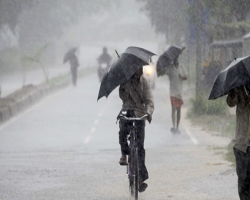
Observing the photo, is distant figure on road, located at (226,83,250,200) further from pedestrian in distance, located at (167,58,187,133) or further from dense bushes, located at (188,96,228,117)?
dense bushes, located at (188,96,228,117)

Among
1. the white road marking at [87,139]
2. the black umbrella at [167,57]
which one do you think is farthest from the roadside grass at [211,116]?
the white road marking at [87,139]

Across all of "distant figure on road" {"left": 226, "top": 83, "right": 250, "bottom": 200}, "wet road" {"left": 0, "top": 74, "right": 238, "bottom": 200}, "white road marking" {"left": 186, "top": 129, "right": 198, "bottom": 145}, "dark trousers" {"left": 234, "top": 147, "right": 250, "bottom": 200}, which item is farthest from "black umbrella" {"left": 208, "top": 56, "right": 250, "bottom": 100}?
"white road marking" {"left": 186, "top": 129, "right": 198, "bottom": 145}

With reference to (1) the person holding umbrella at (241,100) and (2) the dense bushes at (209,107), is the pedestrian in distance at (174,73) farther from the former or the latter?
(1) the person holding umbrella at (241,100)

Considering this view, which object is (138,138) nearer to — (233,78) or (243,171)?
(243,171)

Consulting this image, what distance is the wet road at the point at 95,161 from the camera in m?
9.64

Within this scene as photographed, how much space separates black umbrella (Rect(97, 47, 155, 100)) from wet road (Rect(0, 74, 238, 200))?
1437 millimetres

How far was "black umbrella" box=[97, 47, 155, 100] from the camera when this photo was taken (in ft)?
28.7

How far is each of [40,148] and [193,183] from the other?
5.20 metres

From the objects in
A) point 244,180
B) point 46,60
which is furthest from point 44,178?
point 46,60

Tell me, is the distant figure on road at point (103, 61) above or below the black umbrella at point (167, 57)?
below

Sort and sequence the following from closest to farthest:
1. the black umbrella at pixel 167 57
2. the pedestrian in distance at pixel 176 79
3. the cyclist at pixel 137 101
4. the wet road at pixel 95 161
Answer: the cyclist at pixel 137 101 → the wet road at pixel 95 161 → the black umbrella at pixel 167 57 → the pedestrian in distance at pixel 176 79

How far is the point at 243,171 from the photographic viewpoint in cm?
677

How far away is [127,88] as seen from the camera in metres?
8.99

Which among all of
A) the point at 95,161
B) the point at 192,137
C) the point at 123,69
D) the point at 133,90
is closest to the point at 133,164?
the point at 133,90
